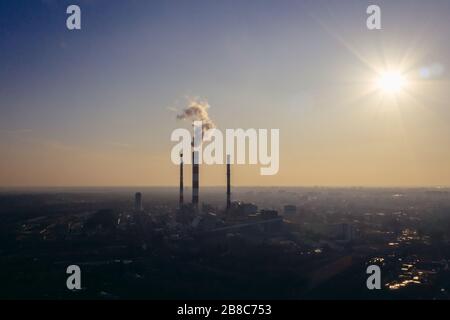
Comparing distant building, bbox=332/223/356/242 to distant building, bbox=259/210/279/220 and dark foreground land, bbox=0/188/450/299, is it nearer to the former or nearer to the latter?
dark foreground land, bbox=0/188/450/299

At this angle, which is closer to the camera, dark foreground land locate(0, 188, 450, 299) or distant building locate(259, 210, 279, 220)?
dark foreground land locate(0, 188, 450, 299)

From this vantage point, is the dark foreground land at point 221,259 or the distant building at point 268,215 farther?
the distant building at point 268,215

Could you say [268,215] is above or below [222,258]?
above

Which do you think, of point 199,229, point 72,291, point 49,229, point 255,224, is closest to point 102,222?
point 49,229

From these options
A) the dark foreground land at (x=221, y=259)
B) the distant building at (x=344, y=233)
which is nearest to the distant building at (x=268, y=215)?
the dark foreground land at (x=221, y=259)

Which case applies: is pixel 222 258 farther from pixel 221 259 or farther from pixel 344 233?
pixel 344 233

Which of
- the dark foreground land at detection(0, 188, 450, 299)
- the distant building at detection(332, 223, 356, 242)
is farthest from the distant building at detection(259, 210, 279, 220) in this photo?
the distant building at detection(332, 223, 356, 242)

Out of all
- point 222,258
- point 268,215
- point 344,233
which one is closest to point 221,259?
point 222,258

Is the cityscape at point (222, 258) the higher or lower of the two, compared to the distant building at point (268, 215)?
lower

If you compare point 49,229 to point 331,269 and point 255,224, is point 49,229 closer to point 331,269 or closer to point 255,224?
point 255,224

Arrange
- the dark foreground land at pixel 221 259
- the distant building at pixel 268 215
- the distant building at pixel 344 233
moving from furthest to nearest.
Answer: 1. the distant building at pixel 268 215
2. the distant building at pixel 344 233
3. the dark foreground land at pixel 221 259

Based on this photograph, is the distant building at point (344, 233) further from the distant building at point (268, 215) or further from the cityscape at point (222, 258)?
the distant building at point (268, 215)

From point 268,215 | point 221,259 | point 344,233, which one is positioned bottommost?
point 221,259
